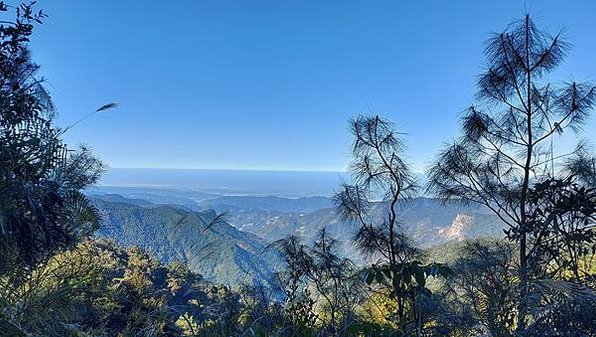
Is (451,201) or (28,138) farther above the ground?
(28,138)

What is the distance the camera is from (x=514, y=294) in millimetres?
1411

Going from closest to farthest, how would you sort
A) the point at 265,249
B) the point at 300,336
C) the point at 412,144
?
the point at 300,336
the point at 265,249
the point at 412,144

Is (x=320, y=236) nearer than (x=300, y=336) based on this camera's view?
No

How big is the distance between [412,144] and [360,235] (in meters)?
1.12

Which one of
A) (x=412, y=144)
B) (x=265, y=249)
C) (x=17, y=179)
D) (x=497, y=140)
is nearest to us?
(x=17, y=179)

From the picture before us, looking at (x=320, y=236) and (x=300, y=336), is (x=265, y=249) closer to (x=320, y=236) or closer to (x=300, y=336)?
(x=300, y=336)

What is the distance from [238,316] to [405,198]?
9.30 ft

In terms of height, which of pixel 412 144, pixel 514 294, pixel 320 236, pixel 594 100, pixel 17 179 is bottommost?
pixel 320 236

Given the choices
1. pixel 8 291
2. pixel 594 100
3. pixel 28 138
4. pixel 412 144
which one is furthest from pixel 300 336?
pixel 594 100

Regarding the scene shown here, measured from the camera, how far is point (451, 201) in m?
4.27

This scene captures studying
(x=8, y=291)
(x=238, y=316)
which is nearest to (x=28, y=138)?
(x=8, y=291)

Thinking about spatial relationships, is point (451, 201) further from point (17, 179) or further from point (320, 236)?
point (17, 179)

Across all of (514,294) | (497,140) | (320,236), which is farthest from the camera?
(320,236)

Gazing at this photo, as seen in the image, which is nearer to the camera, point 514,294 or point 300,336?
point 514,294
